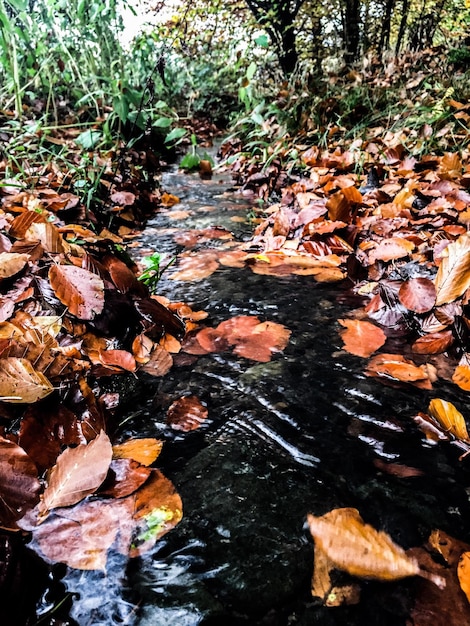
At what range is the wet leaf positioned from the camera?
2.99 feet

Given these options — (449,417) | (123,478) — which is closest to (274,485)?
(123,478)

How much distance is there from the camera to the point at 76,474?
76 cm

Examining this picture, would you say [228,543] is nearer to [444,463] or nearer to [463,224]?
[444,463]

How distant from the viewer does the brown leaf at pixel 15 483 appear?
2.28ft

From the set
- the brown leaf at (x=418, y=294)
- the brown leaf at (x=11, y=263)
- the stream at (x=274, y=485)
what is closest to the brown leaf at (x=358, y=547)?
the stream at (x=274, y=485)

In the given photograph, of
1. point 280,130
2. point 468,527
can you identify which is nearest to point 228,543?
point 468,527

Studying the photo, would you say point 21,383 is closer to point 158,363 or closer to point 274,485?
point 158,363

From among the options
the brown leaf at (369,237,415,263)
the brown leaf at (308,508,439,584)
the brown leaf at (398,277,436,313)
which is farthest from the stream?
the brown leaf at (369,237,415,263)

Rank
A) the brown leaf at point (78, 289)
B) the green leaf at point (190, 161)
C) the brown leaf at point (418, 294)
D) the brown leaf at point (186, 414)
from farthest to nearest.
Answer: the green leaf at point (190, 161) → the brown leaf at point (418, 294) → the brown leaf at point (78, 289) → the brown leaf at point (186, 414)

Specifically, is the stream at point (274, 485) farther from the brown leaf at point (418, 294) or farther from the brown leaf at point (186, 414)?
the brown leaf at point (418, 294)

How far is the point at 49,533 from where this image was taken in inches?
27.5

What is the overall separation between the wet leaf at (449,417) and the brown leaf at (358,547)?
1.11 feet

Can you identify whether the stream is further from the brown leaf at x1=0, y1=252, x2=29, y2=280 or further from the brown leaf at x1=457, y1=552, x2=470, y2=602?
the brown leaf at x1=0, y1=252, x2=29, y2=280

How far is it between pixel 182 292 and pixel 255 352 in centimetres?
59
